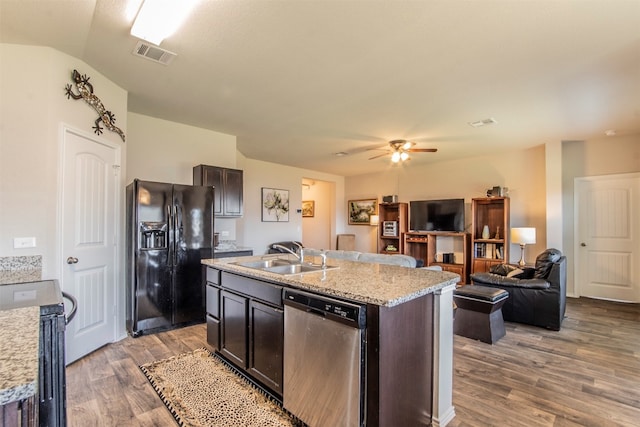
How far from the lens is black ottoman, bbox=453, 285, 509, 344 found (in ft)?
10.7

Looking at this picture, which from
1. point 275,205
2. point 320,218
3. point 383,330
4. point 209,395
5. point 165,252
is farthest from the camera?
point 320,218

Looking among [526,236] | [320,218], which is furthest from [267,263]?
[320,218]

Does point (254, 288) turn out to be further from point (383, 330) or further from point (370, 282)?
point (383, 330)

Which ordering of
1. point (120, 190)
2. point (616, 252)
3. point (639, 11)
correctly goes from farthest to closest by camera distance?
1. point (616, 252)
2. point (120, 190)
3. point (639, 11)

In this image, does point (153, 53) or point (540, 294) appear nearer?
point (153, 53)

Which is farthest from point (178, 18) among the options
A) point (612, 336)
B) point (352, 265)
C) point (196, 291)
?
point (612, 336)

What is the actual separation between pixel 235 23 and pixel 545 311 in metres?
4.42

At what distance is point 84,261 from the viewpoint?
292 centimetres

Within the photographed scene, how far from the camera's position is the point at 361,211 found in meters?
8.79

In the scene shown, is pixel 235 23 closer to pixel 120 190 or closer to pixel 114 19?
pixel 114 19

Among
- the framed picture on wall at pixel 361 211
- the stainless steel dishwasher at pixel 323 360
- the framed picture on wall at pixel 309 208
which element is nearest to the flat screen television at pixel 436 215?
the framed picture on wall at pixel 361 211

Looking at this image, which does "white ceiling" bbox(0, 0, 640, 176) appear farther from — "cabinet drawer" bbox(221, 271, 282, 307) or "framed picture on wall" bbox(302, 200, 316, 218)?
"framed picture on wall" bbox(302, 200, 316, 218)

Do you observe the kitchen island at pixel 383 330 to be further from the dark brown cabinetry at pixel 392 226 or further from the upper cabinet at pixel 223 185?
the dark brown cabinetry at pixel 392 226

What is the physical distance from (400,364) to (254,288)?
117 cm
